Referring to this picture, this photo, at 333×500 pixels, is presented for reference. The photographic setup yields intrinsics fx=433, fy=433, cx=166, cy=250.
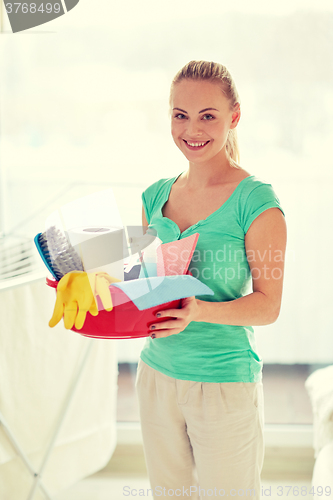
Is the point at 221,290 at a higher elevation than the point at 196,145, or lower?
lower

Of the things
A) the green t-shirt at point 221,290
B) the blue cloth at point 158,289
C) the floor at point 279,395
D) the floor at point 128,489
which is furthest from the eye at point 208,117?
the floor at point 279,395

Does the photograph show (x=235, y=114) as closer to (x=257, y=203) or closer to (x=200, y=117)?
(x=200, y=117)

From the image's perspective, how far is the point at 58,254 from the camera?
0.70 metres

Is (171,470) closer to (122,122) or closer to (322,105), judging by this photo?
(122,122)

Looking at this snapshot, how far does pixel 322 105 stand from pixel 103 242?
1239mm

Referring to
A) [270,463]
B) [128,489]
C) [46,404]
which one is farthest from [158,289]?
[270,463]

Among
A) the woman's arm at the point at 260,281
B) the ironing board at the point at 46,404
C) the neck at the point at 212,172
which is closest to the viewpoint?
the woman's arm at the point at 260,281

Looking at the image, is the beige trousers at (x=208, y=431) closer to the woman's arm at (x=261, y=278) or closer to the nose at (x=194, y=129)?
the woman's arm at (x=261, y=278)

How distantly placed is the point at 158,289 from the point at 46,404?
Answer: 31.7 inches

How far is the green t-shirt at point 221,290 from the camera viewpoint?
2.55 feet

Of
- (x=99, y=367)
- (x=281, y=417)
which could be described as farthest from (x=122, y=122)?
(x=281, y=417)

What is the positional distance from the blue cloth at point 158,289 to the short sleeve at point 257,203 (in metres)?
0.17

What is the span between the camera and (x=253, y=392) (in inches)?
31.9

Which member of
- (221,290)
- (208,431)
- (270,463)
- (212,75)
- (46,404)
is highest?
(212,75)
